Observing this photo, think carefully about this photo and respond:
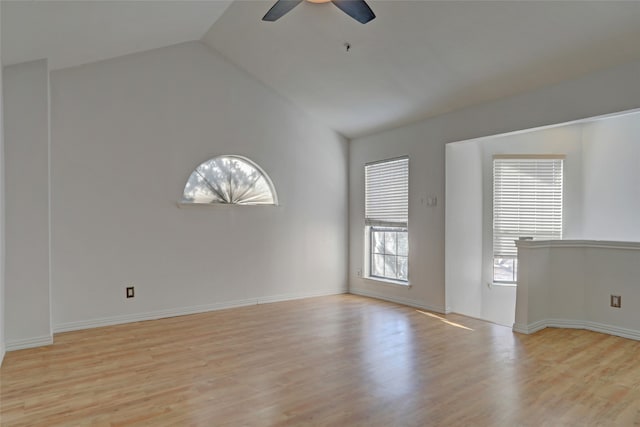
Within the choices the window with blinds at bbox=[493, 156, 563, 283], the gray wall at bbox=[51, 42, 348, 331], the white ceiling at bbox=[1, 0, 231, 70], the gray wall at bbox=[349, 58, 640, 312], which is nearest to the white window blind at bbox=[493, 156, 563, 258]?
the window with blinds at bbox=[493, 156, 563, 283]

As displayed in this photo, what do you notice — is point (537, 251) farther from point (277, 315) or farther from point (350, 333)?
point (277, 315)

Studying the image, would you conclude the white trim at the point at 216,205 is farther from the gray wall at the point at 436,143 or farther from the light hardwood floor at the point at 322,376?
the gray wall at the point at 436,143

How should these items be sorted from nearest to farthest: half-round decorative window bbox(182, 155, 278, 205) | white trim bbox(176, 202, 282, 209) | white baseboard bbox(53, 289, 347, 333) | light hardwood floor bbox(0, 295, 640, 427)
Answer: light hardwood floor bbox(0, 295, 640, 427) < white baseboard bbox(53, 289, 347, 333) < white trim bbox(176, 202, 282, 209) < half-round decorative window bbox(182, 155, 278, 205)

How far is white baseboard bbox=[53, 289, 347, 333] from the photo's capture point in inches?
165

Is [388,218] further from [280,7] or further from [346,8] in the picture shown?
[280,7]

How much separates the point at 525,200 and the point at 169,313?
15.7 feet

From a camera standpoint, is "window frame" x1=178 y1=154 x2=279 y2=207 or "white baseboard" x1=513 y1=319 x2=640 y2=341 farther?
"window frame" x1=178 y1=154 x2=279 y2=207

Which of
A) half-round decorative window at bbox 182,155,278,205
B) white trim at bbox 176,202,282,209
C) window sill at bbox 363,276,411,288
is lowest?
window sill at bbox 363,276,411,288

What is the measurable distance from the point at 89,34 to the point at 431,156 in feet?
12.7

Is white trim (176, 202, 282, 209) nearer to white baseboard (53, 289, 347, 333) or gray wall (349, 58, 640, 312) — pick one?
white baseboard (53, 289, 347, 333)

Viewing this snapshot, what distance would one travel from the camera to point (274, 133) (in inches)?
220

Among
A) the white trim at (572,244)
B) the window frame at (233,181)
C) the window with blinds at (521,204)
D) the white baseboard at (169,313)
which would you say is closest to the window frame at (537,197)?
the window with blinds at (521,204)

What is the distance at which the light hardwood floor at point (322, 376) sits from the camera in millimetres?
2406

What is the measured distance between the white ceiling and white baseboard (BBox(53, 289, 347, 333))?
260cm
